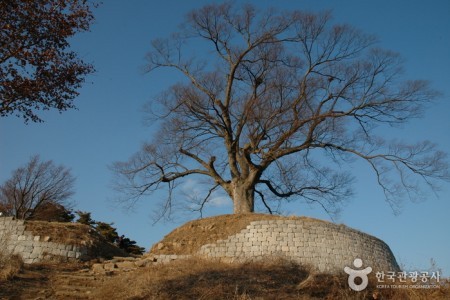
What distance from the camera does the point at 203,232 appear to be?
15.3 meters

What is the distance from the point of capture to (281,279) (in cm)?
999

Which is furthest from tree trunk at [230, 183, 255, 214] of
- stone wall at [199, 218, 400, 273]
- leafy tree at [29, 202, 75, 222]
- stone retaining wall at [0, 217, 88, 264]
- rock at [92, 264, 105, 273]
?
leafy tree at [29, 202, 75, 222]

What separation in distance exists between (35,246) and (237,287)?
7825 millimetres

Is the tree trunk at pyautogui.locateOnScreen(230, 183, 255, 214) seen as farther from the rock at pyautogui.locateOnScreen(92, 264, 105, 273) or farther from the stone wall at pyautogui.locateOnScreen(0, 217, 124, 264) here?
the rock at pyautogui.locateOnScreen(92, 264, 105, 273)

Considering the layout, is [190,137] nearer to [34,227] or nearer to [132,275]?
[34,227]

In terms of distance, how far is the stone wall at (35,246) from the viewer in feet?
44.7

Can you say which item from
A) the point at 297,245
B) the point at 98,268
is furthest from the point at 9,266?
the point at 297,245

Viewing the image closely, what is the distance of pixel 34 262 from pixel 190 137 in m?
8.01

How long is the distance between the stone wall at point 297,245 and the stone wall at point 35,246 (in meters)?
3.58

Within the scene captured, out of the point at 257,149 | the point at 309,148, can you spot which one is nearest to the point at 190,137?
the point at 257,149

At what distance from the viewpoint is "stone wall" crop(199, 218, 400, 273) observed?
45.5ft

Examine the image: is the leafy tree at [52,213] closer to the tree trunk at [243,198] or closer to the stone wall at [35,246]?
the stone wall at [35,246]

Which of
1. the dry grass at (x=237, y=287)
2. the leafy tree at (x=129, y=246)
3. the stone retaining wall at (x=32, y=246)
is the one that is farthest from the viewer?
the leafy tree at (x=129, y=246)

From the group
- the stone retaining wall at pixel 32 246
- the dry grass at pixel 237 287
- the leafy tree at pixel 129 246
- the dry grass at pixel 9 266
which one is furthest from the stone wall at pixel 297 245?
the leafy tree at pixel 129 246
